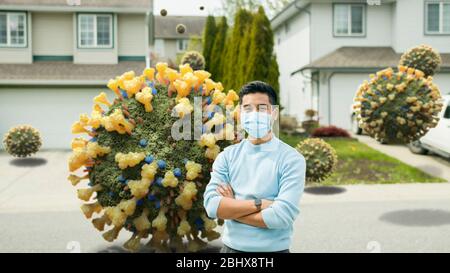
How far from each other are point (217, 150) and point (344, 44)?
61.9 feet

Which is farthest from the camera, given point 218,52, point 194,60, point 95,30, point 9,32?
point 218,52

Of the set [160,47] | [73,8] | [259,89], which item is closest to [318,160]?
[259,89]

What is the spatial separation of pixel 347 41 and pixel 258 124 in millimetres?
21277

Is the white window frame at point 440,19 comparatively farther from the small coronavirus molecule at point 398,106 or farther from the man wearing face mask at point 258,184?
the man wearing face mask at point 258,184

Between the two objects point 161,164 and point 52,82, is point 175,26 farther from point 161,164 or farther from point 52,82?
point 161,164

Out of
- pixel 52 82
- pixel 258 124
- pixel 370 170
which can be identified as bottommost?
pixel 370 170

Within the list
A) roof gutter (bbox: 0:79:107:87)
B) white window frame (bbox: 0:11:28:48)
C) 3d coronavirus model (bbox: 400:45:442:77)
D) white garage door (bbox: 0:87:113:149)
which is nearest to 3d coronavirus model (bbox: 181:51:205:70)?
roof gutter (bbox: 0:79:107:87)

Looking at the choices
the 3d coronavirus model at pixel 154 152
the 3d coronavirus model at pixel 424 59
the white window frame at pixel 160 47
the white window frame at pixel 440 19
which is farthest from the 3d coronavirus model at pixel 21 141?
the white window frame at pixel 160 47

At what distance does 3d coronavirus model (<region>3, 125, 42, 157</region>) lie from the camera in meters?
16.8

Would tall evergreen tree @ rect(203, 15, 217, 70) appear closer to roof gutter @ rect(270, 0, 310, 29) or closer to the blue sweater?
roof gutter @ rect(270, 0, 310, 29)

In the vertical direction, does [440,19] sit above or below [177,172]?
above

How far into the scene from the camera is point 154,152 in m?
5.71
